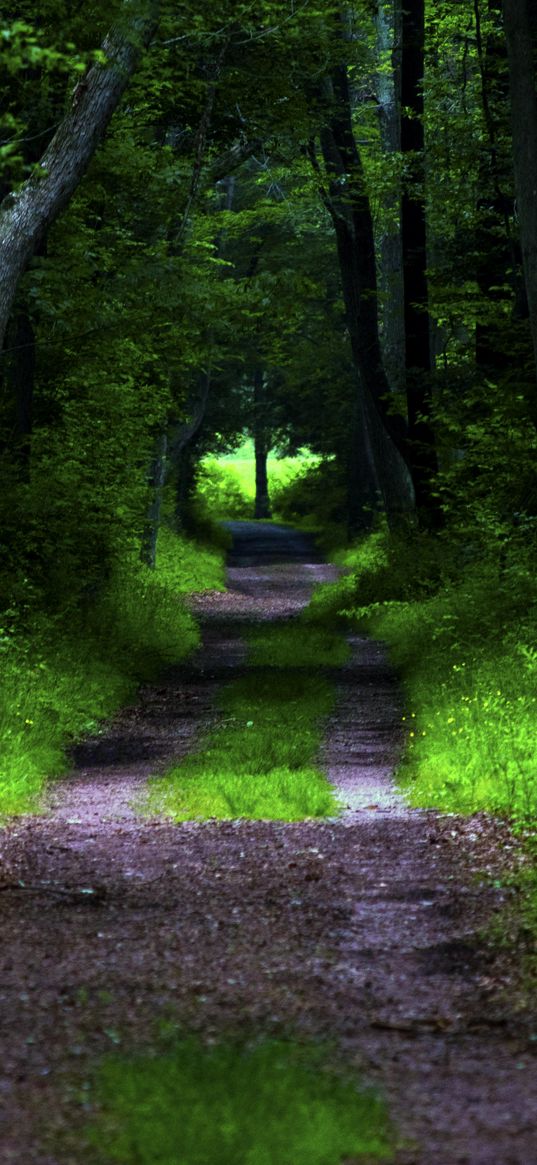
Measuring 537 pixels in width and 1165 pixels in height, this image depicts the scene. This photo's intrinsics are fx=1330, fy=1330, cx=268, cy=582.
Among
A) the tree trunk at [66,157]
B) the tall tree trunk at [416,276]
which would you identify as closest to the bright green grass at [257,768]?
the tree trunk at [66,157]

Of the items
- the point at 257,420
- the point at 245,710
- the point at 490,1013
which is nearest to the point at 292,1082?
the point at 490,1013

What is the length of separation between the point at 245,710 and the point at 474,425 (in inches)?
207

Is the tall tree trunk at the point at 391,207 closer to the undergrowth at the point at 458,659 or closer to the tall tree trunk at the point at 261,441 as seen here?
the undergrowth at the point at 458,659

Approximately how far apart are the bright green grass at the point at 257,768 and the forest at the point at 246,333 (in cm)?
6

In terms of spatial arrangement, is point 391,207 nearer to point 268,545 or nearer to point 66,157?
point 66,157

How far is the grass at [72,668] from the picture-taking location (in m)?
10.8

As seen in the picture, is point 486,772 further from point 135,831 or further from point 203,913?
point 203,913

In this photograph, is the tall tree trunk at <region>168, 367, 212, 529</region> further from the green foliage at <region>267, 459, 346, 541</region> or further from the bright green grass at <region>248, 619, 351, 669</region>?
the bright green grass at <region>248, 619, 351, 669</region>

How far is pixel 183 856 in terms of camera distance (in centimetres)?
766

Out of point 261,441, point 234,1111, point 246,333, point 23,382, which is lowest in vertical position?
point 234,1111

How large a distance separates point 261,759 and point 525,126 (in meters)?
7.37

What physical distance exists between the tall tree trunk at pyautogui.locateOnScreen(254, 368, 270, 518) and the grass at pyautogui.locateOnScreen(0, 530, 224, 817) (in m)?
24.0

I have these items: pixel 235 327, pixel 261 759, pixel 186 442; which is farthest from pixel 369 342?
pixel 261 759

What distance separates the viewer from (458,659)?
593 inches
